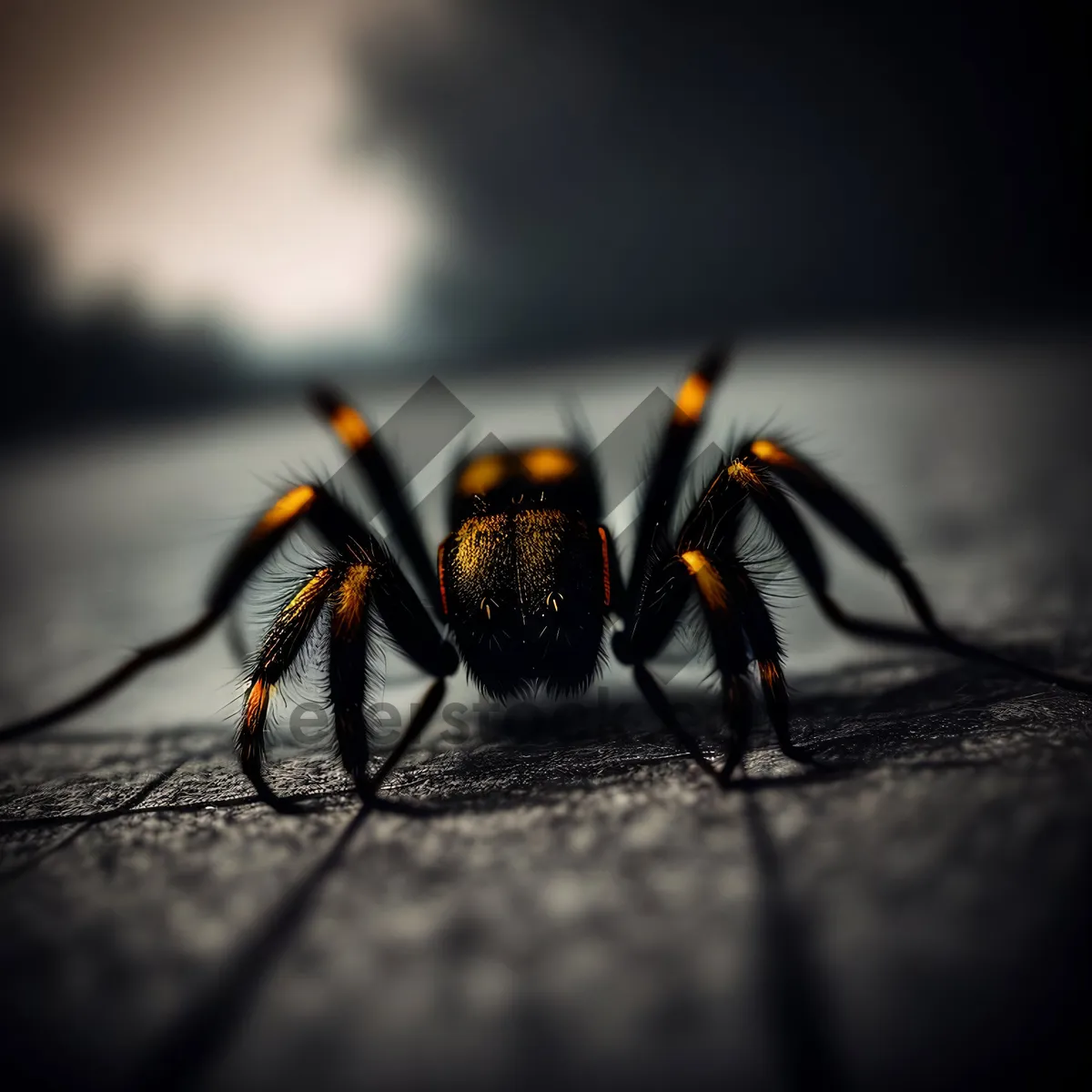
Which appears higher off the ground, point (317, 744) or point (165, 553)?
point (165, 553)

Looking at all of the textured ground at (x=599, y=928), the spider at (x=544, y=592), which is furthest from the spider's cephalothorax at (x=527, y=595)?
the textured ground at (x=599, y=928)

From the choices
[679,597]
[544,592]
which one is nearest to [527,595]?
[544,592]

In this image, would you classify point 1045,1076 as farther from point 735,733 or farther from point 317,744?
point 317,744

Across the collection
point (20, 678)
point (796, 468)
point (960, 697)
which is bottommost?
point (960, 697)

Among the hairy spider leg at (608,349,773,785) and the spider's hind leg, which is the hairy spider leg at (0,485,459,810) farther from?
the hairy spider leg at (608,349,773,785)

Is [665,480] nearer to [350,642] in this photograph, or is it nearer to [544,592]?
[544,592]

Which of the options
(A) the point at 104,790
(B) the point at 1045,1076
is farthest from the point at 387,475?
(B) the point at 1045,1076
